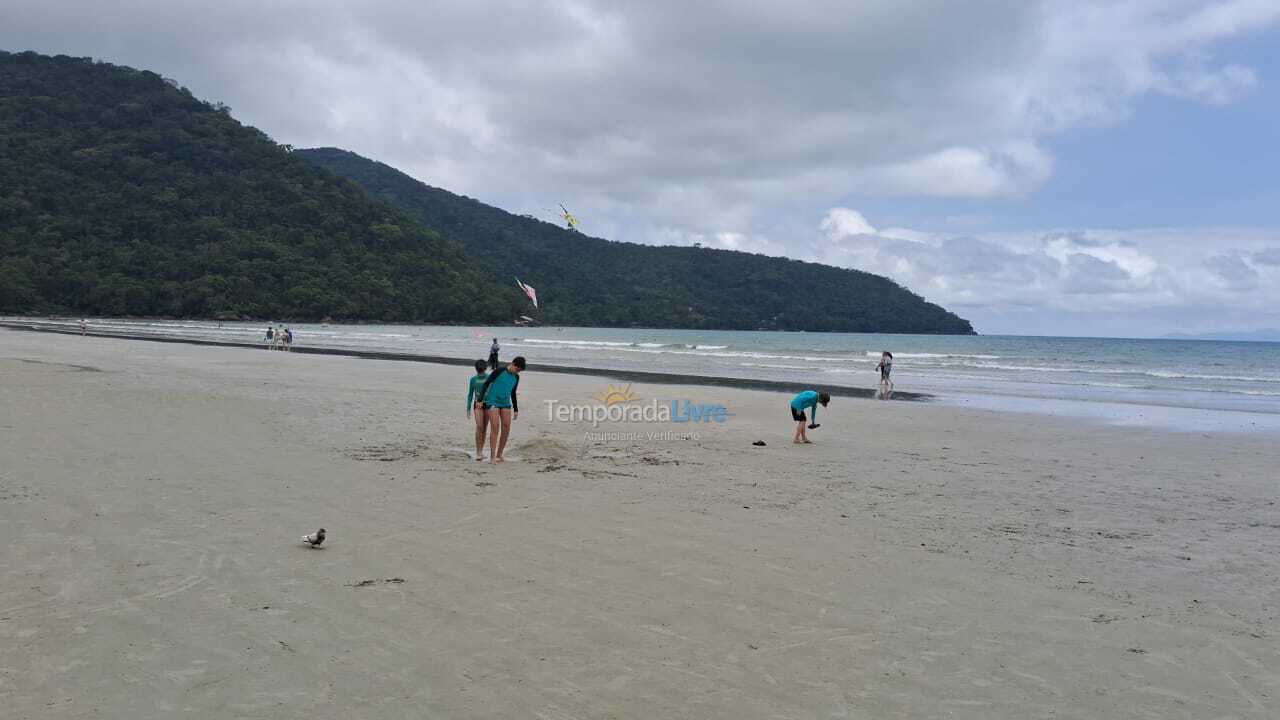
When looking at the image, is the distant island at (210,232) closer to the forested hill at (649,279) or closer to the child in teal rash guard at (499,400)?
the forested hill at (649,279)

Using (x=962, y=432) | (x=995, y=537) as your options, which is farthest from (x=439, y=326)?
(x=995, y=537)

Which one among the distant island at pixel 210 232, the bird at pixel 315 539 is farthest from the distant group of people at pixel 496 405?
the distant island at pixel 210 232

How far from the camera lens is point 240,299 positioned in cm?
8981

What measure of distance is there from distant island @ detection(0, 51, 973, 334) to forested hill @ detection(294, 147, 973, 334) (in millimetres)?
563

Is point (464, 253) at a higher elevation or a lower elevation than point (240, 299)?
higher

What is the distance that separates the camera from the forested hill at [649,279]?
13425cm

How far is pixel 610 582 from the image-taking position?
536 cm

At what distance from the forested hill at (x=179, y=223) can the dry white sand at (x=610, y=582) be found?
87888 millimetres

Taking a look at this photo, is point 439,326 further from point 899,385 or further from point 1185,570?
point 1185,570

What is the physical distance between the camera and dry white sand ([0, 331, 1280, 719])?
378 cm

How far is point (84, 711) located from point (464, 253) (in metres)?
118

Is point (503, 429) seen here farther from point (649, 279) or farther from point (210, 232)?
point (649, 279)

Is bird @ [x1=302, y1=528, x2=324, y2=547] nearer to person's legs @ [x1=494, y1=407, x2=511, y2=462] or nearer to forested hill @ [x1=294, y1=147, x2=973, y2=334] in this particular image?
person's legs @ [x1=494, y1=407, x2=511, y2=462]

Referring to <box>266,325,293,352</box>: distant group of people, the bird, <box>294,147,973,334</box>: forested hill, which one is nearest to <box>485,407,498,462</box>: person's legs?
the bird
